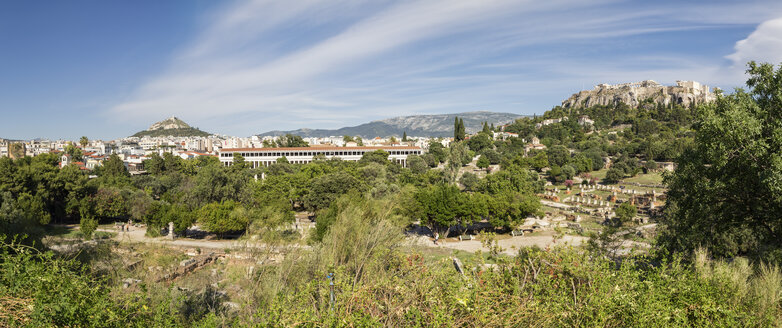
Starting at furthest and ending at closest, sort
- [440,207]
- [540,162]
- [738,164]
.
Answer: [540,162], [440,207], [738,164]

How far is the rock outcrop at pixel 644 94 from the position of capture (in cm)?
9956

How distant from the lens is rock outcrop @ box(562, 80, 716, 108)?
99562 millimetres

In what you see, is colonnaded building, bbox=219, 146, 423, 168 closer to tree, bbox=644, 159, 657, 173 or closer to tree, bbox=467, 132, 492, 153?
tree, bbox=467, 132, 492, 153

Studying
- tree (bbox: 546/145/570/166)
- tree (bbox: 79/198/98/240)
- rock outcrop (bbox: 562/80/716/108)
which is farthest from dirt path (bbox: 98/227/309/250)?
rock outcrop (bbox: 562/80/716/108)

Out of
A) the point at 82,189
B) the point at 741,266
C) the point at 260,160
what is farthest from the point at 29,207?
the point at 260,160

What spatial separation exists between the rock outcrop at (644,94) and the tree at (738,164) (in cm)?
10291

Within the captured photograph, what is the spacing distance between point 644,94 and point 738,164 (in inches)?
4824

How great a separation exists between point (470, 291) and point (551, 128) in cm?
8481

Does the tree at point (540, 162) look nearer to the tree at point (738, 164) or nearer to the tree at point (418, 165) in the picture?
the tree at point (418, 165)

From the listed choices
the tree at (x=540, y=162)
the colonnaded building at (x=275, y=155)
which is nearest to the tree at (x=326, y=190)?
the colonnaded building at (x=275, y=155)

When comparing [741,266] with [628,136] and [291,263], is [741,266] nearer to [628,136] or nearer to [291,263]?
[291,263]

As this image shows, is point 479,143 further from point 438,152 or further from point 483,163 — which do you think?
point 483,163

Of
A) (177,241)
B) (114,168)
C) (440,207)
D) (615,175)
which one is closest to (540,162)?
(615,175)

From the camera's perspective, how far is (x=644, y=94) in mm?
109312
